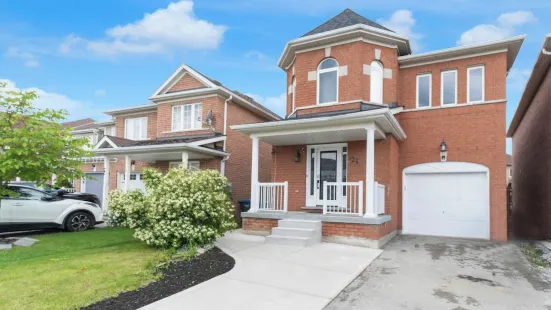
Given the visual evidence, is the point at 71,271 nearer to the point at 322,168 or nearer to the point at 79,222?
the point at 79,222

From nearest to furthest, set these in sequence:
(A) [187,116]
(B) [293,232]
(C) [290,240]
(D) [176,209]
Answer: (D) [176,209] → (C) [290,240] → (B) [293,232] → (A) [187,116]

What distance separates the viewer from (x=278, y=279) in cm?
547

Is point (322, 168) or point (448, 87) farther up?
point (448, 87)

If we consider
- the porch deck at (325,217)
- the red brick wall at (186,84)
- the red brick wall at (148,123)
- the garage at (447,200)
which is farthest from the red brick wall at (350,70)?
the red brick wall at (148,123)

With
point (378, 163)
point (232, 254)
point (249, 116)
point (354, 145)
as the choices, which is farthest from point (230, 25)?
point (232, 254)

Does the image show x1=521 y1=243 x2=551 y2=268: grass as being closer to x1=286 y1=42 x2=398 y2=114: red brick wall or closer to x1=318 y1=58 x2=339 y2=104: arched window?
x1=286 y1=42 x2=398 y2=114: red brick wall

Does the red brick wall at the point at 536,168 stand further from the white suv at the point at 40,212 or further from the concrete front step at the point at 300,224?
the white suv at the point at 40,212

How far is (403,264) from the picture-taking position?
265 inches

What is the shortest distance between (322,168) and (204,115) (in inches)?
240

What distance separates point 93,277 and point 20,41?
12.5m

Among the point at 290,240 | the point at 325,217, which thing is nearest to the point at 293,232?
the point at 290,240

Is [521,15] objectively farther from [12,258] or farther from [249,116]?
[12,258]

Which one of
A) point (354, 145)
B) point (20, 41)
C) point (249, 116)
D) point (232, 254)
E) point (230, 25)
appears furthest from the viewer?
point (249, 116)

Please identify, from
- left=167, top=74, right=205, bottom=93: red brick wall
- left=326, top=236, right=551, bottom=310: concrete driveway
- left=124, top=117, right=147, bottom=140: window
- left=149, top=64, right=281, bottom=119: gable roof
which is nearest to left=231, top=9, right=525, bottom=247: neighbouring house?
left=326, top=236, right=551, bottom=310: concrete driveway
